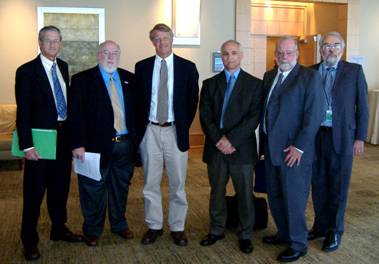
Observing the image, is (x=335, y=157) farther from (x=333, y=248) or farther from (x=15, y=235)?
(x=15, y=235)

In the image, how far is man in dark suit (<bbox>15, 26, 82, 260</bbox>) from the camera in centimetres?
290

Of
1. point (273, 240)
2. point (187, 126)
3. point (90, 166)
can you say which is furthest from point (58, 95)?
point (273, 240)

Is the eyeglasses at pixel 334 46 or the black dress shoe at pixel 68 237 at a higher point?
the eyeglasses at pixel 334 46

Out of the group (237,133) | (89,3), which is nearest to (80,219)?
(237,133)

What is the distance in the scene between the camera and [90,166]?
10.1 feet

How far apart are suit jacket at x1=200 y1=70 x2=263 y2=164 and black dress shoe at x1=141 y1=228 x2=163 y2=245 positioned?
0.79 metres

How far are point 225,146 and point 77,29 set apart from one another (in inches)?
177

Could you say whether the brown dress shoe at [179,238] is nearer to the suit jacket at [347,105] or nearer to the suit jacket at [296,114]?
the suit jacket at [296,114]

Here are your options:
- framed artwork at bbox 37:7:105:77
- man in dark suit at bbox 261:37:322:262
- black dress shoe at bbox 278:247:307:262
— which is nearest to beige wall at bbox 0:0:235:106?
framed artwork at bbox 37:7:105:77

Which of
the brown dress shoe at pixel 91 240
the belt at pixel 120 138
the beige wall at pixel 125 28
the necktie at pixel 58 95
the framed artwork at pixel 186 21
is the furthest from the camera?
the framed artwork at pixel 186 21

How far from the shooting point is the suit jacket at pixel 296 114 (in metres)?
2.80

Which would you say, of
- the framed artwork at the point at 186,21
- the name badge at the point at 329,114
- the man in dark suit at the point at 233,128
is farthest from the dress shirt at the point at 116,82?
the framed artwork at the point at 186,21

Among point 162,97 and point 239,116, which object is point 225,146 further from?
point 162,97

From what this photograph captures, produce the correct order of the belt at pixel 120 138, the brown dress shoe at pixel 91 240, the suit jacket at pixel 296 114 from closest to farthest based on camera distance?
1. the suit jacket at pixel 296 114
2. the belt at pixel 120 138
3. the brown dress shoe at pixel 91 240
